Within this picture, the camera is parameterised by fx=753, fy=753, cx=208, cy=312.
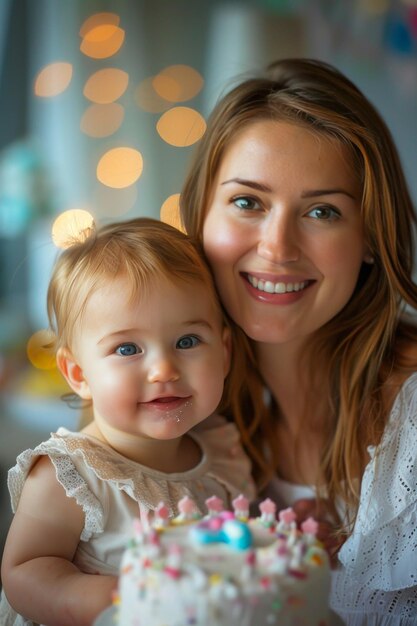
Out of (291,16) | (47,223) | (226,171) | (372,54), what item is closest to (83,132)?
(47,223)

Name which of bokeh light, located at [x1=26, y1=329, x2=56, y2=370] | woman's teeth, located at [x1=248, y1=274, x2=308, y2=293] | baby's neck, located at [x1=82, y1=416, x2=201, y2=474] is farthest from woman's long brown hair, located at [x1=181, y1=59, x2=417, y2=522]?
bokeh light, located at [x1=26, y1=329, x2=56, y2=370]

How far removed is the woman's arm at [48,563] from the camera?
970 millimetres

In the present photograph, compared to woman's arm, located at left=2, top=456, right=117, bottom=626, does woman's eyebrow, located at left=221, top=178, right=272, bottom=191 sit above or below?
above

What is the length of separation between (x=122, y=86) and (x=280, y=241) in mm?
2043

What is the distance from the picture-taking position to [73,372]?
3.94 feet

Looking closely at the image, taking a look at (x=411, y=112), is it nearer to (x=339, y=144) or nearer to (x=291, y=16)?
(x=291, y=16)

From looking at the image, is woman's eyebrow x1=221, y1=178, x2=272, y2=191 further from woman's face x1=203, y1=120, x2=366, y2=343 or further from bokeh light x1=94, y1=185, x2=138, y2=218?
bokeh light x1=94, y1=185, x2=138, y2=218

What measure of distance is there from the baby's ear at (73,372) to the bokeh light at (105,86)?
2.08 metres

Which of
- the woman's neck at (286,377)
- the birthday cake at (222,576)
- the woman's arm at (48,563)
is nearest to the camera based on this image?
the birthday cake at (222,576)

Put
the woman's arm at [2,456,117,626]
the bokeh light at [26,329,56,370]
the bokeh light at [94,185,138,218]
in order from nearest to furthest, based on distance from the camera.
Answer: the woman's arm at [2,456,117,626] → the bokeh light at [26,329,56,370] → the bokeh light at [94,185,138,218]

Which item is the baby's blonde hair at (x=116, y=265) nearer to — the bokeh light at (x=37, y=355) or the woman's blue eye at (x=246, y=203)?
the woman's blue eye at (x=246, y=203)

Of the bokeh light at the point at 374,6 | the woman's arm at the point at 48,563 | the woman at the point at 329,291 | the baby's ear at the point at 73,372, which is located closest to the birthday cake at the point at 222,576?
the woman's arm at the point at 48,563

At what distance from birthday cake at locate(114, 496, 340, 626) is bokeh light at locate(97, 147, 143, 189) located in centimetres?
232

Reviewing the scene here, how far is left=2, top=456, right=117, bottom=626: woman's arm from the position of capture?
3.18ft
